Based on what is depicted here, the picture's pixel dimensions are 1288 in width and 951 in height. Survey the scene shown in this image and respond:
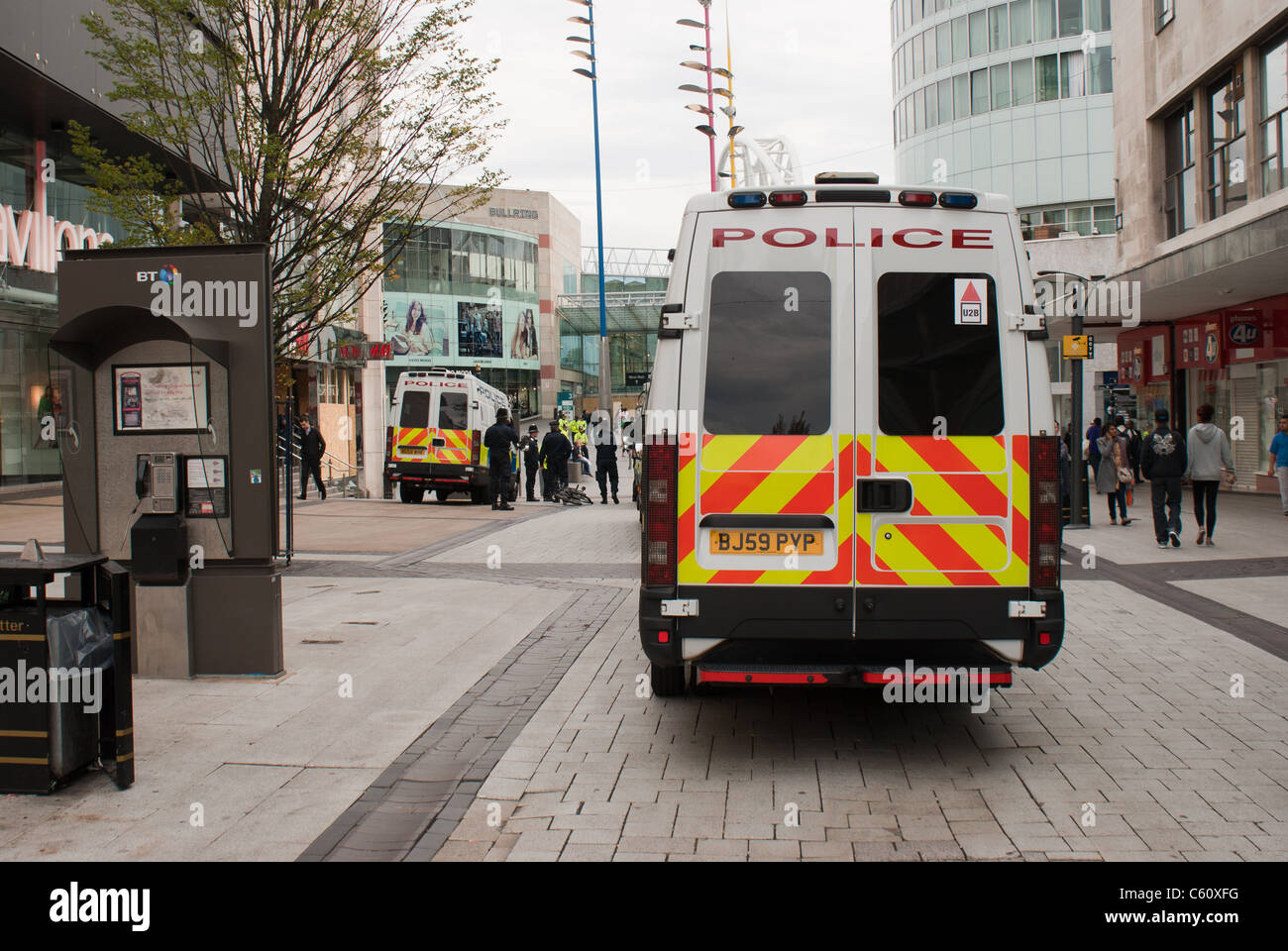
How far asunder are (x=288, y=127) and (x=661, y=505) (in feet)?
27.1

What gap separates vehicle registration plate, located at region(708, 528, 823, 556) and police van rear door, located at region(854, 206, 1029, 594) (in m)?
0.22

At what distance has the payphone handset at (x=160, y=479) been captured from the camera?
6.89m

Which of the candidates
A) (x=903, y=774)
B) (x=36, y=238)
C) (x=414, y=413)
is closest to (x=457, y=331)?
(x=414, y=413)

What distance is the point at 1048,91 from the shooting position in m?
46.5

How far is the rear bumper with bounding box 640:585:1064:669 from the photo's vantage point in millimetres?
5215

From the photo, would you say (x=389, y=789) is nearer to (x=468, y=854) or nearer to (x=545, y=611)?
(x=468, y=854)

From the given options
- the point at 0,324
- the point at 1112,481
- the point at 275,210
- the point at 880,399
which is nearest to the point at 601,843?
the point at 880,399

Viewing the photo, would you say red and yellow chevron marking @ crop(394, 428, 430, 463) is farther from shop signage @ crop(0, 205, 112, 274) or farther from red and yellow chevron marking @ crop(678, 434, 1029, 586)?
red and yellow chevron marking @ crop(678, 434, 1029, 586)

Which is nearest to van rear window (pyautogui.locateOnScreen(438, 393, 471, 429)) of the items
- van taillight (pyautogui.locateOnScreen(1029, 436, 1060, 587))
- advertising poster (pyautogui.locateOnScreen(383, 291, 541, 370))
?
van taillight (pyautogui.locateOnScreen(1029, 436, 1060, 587))

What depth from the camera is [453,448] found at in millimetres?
23938

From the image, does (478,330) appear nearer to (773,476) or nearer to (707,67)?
(707,67)

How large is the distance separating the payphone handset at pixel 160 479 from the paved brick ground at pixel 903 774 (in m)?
2.68

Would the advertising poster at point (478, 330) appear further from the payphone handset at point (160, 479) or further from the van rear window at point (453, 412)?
the payphone handset at point (160, 479)

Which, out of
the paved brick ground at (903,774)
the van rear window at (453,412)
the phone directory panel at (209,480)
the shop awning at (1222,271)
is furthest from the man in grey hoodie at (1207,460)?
the van rear window at (453,412)
